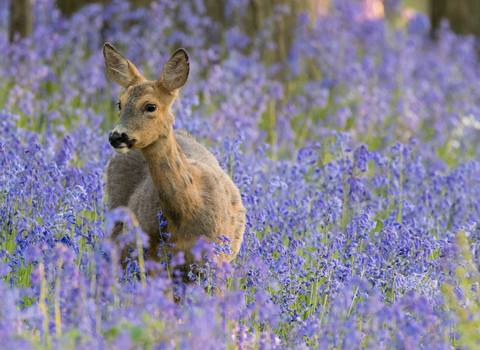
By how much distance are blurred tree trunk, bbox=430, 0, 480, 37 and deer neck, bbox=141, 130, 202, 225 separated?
9599mm

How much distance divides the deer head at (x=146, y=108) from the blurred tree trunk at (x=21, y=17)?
14.1 ft

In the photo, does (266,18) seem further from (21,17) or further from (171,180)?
(171,180)

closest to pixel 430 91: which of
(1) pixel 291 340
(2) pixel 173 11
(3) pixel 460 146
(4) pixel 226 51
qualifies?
(3) pixel 460 146

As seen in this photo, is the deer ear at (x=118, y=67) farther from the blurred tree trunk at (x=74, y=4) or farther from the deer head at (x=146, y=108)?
the blurred tree trunk at (x=74, y=4)

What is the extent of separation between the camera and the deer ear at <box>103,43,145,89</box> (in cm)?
397

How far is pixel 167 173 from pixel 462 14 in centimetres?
979

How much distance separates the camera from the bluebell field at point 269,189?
274cm

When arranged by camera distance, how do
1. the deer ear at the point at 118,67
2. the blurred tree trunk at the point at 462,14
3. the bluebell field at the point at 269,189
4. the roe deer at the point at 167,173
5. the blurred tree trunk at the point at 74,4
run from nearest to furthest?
1. the bluebell field at the point at 269,189
2. the roe deer at the point at 167,173
3. the deer ear at the point at 118,67
4. the blurred tree trunk at the point at 74,4
5. the blurred tree trunk at the point at 462,14

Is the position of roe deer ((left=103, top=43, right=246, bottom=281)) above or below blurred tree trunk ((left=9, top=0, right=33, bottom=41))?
below

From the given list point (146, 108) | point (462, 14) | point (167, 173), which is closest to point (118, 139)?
point (146, 108)

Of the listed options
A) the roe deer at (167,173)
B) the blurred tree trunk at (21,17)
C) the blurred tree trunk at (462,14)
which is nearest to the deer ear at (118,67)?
the roe deer at (167,173)

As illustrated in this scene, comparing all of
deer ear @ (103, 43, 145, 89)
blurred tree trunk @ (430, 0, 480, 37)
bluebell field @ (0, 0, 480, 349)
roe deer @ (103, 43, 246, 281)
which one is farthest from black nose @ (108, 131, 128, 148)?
blurred tree trunk @ (430, 0, 480, 37)

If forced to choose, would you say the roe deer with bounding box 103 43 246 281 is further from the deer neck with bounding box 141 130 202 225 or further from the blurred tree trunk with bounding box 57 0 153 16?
the blurred tree trunk with bounding box 57 0 153 16

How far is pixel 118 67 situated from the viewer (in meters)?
4.00
